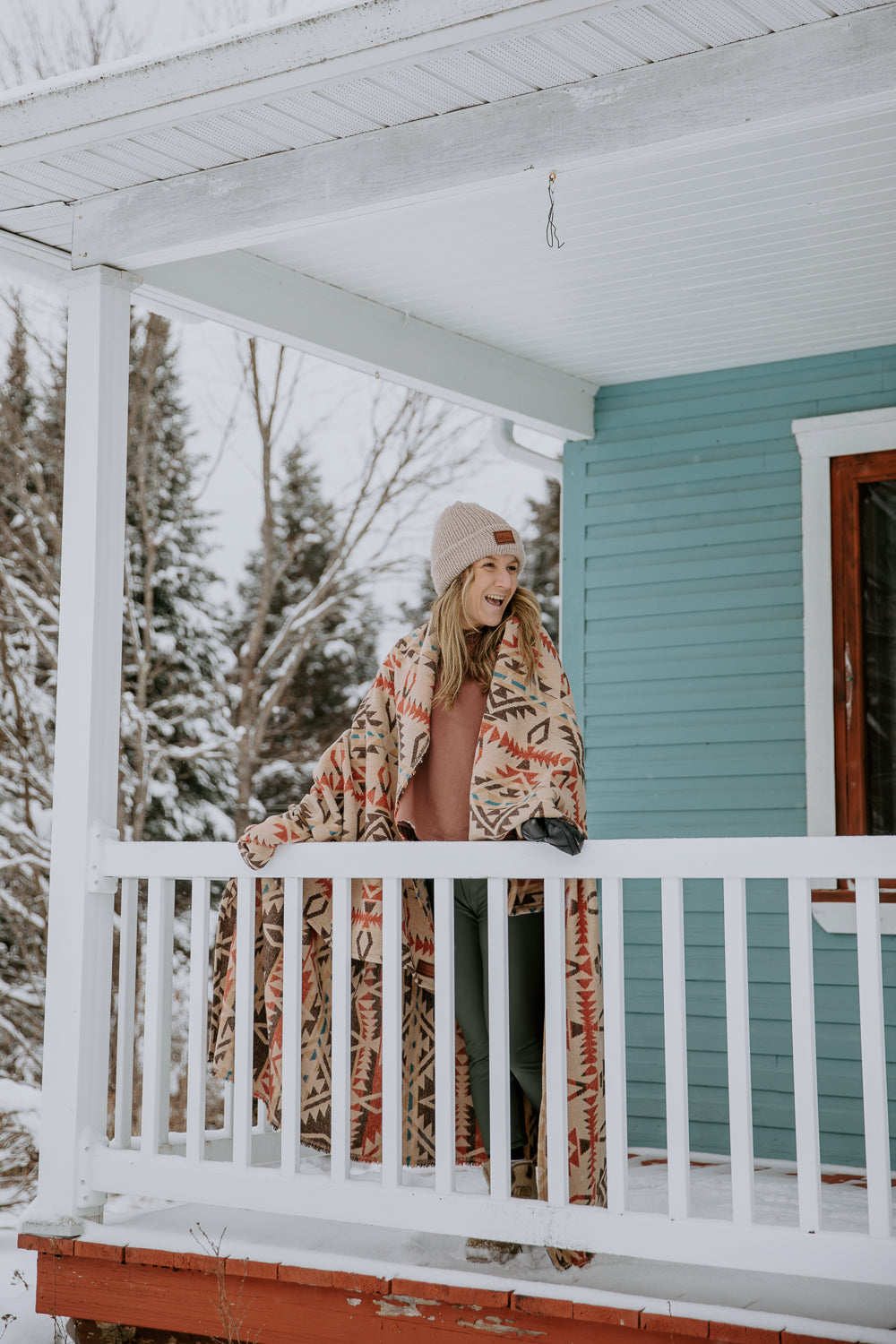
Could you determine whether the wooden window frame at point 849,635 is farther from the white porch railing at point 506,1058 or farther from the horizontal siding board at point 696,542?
the white porch railing at point 506,1058

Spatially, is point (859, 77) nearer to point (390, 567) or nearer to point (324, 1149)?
point (324, 1149)

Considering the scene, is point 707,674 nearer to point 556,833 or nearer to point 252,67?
point 556,833

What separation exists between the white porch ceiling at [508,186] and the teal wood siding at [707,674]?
0.25 meters

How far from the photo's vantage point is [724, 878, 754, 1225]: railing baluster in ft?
9.11

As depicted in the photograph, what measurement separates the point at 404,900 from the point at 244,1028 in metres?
0.51

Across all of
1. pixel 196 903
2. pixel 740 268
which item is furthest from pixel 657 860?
pixel 740 268

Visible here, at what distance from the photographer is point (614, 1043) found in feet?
9.71

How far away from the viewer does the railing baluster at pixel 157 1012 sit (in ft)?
11.7

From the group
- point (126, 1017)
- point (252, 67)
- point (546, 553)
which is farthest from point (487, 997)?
point (546, 553)

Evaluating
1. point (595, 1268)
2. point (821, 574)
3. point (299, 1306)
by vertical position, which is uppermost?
point (821, 574)

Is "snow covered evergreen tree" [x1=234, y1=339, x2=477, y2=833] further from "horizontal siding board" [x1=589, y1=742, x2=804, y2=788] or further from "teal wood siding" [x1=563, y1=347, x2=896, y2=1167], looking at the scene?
"horizontal siding board" [x1=589, y1=742, x2=804, y2=788]

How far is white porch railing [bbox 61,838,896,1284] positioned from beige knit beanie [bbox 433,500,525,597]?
2.38ft

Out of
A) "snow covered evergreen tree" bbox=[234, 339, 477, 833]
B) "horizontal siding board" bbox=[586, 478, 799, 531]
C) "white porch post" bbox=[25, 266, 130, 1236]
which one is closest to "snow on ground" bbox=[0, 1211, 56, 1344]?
"white porch post" bbox=[25, 266, 130, 1236]

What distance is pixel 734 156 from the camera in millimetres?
3768
